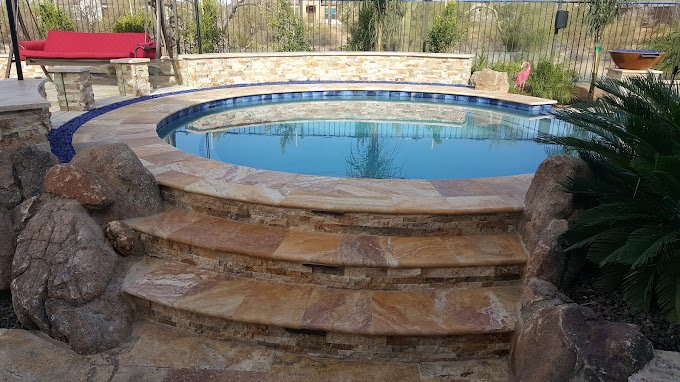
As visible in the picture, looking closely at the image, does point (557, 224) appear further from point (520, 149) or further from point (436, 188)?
point (520, 149)

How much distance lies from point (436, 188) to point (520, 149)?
11.0 feet

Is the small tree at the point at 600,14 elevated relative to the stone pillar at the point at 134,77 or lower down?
elevated

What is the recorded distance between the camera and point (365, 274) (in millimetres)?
3248

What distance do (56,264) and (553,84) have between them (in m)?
10.1

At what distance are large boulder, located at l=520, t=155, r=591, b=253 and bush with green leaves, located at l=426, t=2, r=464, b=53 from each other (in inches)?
377

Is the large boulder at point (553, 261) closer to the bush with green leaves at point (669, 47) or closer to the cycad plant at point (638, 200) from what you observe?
the cycad plant at point (638, 200)

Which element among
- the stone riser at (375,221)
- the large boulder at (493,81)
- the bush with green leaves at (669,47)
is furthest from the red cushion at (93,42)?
the bush with green leaves at (669,47)

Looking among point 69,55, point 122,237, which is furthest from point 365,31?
point 122,237

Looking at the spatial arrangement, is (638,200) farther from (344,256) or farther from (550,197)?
(344,256)

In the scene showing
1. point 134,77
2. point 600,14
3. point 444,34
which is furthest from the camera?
point 444,34

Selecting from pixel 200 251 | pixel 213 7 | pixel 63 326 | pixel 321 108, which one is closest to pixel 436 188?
pixel 200 251

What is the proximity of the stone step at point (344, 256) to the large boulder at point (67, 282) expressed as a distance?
0.45 m

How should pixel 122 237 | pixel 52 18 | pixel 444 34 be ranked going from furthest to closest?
pixel 52 18 → pixel 444 34 → pixel 122 237

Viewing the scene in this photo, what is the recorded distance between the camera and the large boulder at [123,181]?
374 centimetres
